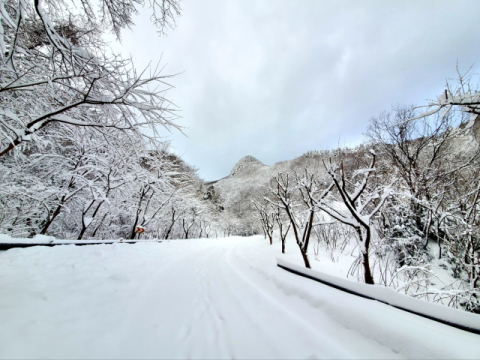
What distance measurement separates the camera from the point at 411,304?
1961mm

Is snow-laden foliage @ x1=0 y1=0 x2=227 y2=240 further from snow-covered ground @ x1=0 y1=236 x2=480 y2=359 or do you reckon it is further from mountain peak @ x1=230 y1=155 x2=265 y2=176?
mountain peak @ x1=230 y1=155 x2=265 y2=176

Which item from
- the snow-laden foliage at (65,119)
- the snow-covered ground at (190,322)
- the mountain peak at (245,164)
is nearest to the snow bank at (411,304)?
the snow-covered ground at (190,322)

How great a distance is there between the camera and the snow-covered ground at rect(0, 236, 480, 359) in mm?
1546

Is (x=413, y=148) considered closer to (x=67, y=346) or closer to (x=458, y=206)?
(x=458, y=206)

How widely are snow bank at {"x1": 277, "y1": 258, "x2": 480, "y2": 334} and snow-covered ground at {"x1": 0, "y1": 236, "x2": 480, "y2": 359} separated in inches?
2.5

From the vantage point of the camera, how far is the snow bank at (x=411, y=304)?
5.20 feet

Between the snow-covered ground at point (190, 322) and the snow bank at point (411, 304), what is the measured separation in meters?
0.06

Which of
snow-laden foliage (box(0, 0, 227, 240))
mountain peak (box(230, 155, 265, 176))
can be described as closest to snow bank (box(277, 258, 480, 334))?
snow-laden foliage (box(0, 0, 227, 240))

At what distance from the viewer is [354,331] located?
1923 mm

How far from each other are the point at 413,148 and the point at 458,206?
6602mm

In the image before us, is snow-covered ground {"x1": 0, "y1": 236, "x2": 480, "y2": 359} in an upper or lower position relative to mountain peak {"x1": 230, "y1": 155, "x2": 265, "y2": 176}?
lower

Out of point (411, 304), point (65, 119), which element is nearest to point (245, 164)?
point (65, 119)

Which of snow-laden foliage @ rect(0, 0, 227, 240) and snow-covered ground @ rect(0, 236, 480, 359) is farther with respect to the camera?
snow-laden foliage @ rect(0, 0, 227, 240)

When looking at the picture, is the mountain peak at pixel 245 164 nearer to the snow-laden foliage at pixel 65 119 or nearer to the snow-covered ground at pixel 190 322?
the snow-laden foliage at pixel 65 119
